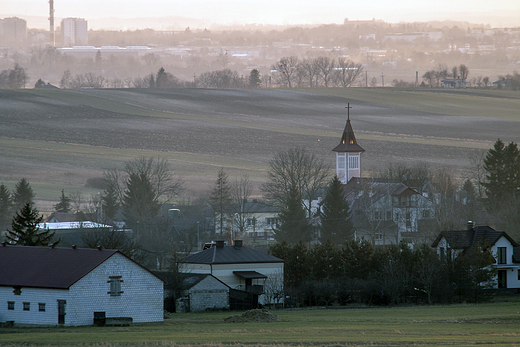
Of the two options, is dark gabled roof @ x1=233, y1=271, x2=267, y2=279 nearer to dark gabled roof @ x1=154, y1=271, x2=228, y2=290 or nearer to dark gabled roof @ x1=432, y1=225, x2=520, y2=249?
dark gabled roof @ x1=154, y1=271, x2=228, y2=290

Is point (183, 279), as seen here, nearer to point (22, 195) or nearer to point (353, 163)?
point (22, 195)

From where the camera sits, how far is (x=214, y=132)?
6535 inches

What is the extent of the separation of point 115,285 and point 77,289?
8.12ft

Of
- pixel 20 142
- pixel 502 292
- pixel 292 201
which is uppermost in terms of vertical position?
pixel 20 142

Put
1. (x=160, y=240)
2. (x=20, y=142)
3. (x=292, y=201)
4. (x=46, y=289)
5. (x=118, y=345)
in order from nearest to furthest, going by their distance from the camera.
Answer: (x=118, y=345) < (x=46, y=289) < (x=160, y=240) < (x=292, y=201) < (x=20, y=142)

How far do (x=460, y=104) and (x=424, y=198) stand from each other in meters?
94.7

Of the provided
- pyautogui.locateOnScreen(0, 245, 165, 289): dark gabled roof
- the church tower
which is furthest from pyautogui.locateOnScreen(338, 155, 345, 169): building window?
pyautogui.locateOnScreen(0, 245, 165, 289): dark gabled roof

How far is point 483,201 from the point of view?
4173 inches

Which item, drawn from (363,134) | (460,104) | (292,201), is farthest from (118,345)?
(460,104)

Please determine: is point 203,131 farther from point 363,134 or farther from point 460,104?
point 460,104

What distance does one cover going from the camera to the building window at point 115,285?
1748 inches

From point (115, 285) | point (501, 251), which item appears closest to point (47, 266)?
point (115, 285)

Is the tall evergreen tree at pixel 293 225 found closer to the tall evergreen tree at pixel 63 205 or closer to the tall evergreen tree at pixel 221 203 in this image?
the tall evergreen tree at pixel 221 203

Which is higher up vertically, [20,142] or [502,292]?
[20,142]
